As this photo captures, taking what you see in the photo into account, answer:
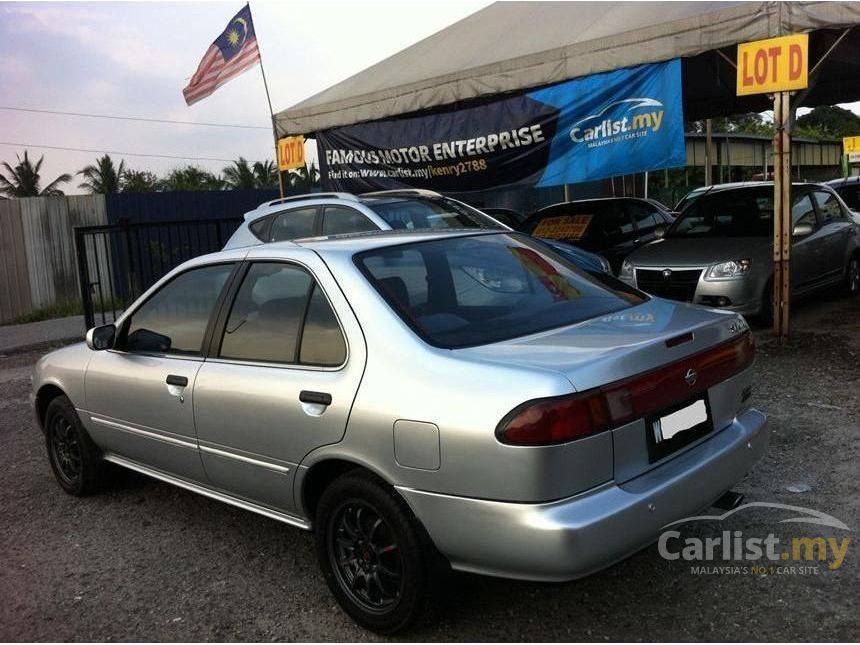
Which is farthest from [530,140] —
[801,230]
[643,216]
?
[643,216]

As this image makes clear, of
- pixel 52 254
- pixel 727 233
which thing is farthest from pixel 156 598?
pixel 52 254

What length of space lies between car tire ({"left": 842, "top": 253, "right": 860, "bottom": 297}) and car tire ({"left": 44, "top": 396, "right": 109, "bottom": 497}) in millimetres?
8659

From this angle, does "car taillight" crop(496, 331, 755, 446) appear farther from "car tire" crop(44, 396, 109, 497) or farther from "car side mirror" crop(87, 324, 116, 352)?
"car tire" crop(44, 396, 109, 497)

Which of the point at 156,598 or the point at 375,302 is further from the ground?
the point at 375,302

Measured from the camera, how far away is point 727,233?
358 inches

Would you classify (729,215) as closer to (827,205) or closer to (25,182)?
(827,205)

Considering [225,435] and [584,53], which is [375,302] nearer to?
[225,435]

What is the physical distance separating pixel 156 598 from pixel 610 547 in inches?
83.3

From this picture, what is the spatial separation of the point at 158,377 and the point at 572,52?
18.8 feet

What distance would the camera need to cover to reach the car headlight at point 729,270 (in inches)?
314

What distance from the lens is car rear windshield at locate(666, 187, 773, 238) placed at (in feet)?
29.4

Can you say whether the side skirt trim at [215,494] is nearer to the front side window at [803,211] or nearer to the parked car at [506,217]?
the front side window at [803,211]

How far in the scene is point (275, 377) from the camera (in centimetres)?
342

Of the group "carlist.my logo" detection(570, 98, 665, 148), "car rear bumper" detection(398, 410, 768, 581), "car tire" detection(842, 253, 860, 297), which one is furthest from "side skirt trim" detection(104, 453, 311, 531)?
"car tire" detection(842, 253, 860, 297)
